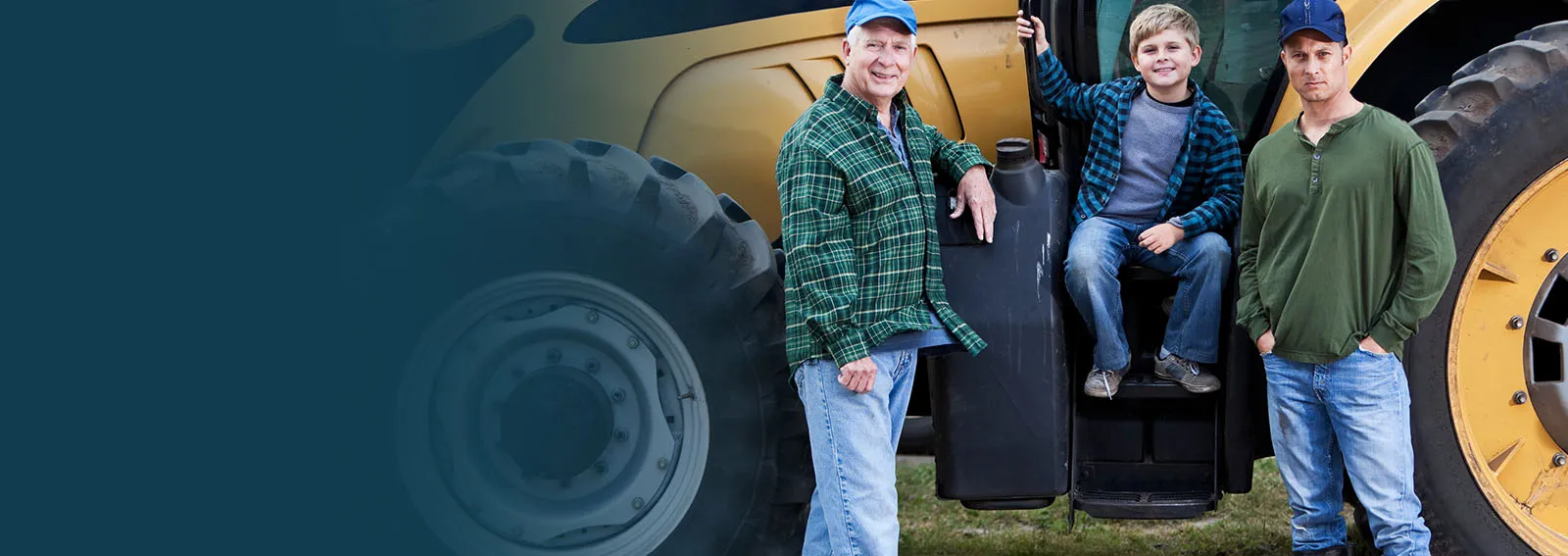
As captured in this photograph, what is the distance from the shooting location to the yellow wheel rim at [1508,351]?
3918 mm

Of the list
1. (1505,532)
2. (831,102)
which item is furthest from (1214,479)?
(831,102)

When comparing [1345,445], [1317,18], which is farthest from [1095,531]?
[1317,18]

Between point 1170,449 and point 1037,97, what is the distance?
42.4 inches

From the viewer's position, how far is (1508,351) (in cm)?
396

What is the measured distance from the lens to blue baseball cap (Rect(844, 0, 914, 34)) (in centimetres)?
347

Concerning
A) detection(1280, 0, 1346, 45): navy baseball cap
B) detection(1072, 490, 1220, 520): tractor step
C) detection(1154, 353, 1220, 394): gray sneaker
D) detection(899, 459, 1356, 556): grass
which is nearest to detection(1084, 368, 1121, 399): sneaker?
detection(1154, 353, 1220, 394): gray sneaker

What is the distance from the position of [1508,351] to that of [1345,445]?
2.00 feet

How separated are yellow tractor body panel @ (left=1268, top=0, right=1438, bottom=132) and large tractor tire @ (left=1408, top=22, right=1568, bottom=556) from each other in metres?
0.22

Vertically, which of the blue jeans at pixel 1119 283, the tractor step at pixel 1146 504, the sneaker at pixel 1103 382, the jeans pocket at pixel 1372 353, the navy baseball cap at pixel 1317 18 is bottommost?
the tractor step at pixel 1146 504

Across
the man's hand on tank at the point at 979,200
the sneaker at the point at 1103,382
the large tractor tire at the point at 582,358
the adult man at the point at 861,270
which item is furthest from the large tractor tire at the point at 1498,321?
the large tractor tire at the point at 582,358

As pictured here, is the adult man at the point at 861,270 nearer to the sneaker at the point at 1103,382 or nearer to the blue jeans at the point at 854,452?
the blue jeans at the point at 854,452

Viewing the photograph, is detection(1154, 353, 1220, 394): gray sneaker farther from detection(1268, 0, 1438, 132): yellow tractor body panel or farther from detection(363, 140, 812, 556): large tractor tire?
detection(363, 140, 812, 556): large tractor tire

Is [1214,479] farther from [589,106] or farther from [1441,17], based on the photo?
[589,106]

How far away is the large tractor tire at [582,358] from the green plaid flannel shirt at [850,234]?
38 cm
